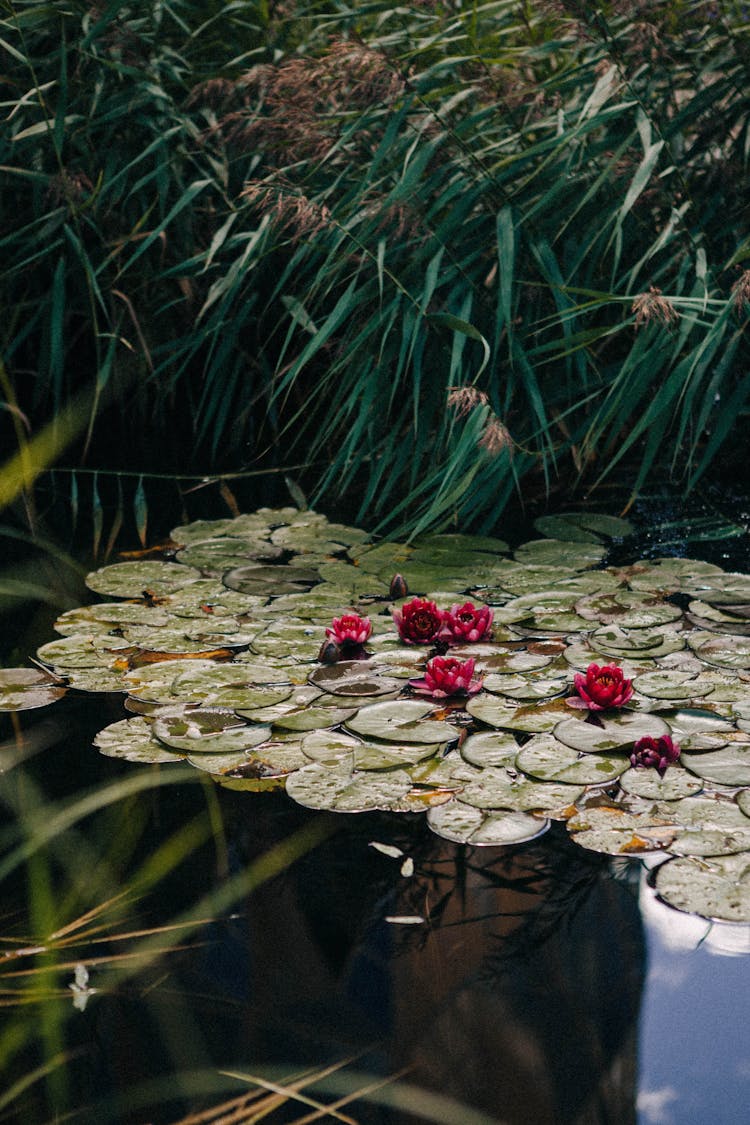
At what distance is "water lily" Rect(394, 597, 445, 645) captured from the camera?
6.48ft

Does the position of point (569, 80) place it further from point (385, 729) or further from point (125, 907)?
point (125, 907)

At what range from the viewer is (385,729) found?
1.69m

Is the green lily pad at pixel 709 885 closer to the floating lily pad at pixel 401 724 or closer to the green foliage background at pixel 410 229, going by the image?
the floating lily pad at pixel 401 724

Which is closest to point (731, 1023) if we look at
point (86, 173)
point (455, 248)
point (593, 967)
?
point (593, 967)

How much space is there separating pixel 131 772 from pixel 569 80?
1.79m

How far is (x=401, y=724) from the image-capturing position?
1.71m

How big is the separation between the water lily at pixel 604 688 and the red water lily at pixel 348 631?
42 cm

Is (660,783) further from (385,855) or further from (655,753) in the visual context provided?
(385,855)

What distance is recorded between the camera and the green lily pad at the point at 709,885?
1282 mm

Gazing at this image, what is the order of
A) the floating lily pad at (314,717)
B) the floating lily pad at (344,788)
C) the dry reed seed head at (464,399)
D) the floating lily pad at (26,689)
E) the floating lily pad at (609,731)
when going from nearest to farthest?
1. the floating lily pad at (344,788)
2. the floating lily pad at (609,731)
3. the floating lily pad at (314,717)
4. the floating lily pad at (26,689)
5. the dry reed seed head at (464,399)

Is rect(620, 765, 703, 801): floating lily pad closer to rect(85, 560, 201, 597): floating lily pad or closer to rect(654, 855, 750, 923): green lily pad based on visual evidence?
rect(654, 855, 750, 923): green lily pad

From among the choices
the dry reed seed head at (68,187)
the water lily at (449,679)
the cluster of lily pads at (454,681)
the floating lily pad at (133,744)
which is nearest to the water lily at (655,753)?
the cluster of lily pads at (454,681)

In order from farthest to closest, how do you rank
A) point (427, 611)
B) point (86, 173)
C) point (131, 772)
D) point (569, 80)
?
point (86, 173) → point (569, 80) → point (427, 611) → point (131, 772)

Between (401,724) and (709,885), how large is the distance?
54 centimetres
